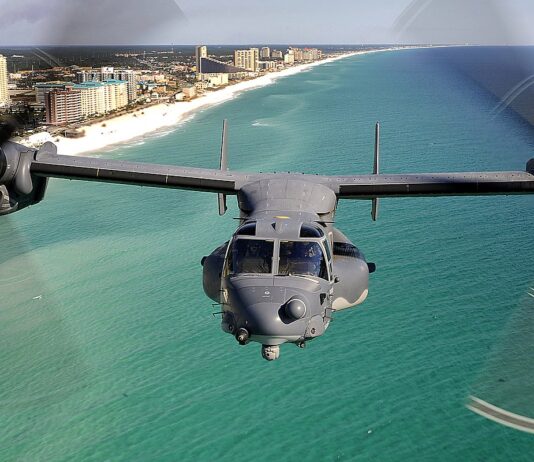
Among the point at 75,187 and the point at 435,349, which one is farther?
the point at 75,187

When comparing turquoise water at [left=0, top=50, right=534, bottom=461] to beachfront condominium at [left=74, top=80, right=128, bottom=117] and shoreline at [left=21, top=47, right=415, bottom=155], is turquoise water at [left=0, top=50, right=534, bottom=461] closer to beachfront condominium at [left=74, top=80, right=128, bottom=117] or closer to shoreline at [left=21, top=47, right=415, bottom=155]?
shoreline at [left=21, top=47, right=415, bottom=155]

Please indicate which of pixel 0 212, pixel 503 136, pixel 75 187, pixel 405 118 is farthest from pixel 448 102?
pixel 0 212

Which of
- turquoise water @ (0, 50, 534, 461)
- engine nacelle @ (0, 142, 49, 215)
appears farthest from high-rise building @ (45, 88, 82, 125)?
engine nacelle @ (0, 142, 49, 215)

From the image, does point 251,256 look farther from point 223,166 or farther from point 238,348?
point 238,348

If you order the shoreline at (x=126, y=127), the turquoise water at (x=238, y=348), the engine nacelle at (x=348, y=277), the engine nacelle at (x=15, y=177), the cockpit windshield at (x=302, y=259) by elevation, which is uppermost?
the engine nacelle at (x=15, y=177)

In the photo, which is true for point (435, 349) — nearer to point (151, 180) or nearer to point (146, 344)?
point (146, 344)

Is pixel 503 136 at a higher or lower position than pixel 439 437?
higher

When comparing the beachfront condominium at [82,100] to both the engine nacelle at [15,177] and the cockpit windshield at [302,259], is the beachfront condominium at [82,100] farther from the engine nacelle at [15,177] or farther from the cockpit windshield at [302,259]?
the cockpit windshield at [302,259]

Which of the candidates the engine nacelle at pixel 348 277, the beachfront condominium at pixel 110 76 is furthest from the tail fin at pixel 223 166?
the beachfront condominium at pixel 110 76
